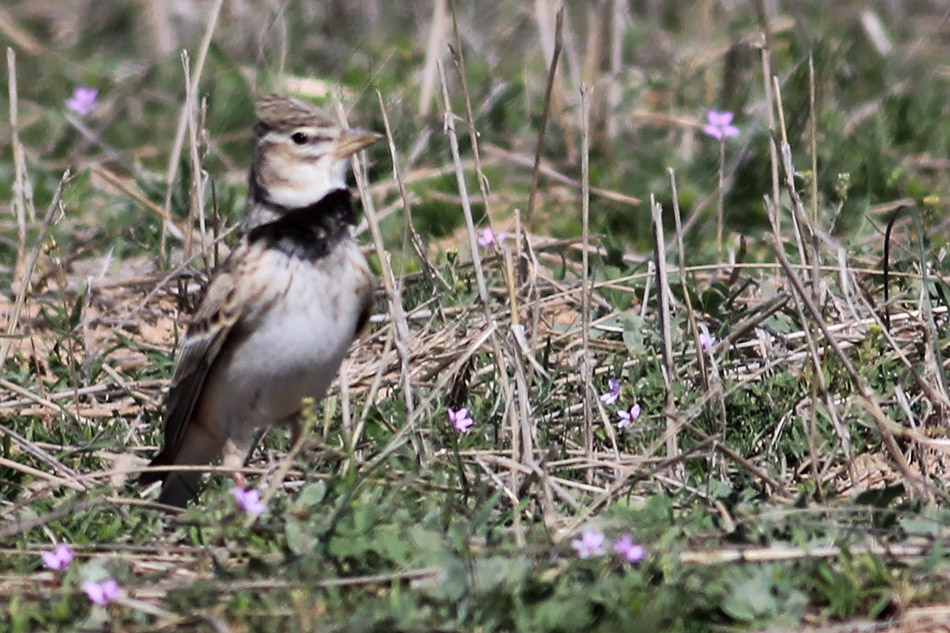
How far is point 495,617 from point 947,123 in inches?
228

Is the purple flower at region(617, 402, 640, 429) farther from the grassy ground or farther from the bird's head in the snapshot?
the bird's head

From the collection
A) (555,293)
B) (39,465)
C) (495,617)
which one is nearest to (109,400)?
(39,465)

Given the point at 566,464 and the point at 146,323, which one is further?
the point at 146,323

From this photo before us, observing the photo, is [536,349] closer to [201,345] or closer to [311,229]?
[311,229]

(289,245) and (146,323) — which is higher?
(289,245)

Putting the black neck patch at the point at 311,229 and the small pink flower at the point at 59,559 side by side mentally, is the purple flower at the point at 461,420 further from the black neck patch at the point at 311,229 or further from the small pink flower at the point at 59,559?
the small pink flower at the point at 59,559

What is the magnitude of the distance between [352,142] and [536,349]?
1.02 metres

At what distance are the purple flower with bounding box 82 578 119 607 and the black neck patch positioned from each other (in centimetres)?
142

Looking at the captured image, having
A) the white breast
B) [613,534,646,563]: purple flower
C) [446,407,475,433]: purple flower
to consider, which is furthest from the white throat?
[613,534,646,563]: purple flower

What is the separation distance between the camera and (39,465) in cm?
522

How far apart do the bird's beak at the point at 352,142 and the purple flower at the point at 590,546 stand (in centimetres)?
167

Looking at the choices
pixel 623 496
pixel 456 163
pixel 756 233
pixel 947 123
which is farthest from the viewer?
pixel 947 123

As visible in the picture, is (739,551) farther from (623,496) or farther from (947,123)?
(947,123)

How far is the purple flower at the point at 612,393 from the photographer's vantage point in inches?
210
